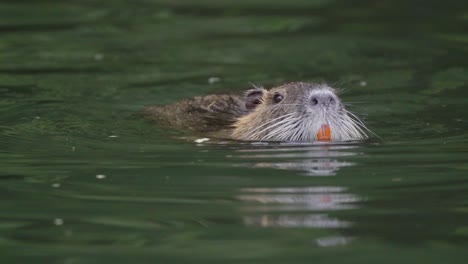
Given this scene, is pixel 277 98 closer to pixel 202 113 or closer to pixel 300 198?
pixel 202 113

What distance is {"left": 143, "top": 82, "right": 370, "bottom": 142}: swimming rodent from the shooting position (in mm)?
7652

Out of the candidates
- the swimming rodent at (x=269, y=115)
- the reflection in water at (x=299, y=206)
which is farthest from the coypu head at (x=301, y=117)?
the reflection in water at (x=299, y=206)

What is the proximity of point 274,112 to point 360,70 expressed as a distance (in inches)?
116

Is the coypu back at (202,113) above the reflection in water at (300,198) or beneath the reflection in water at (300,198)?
above

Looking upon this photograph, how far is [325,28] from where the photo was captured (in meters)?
12.6

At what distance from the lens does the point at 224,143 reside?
7.91m

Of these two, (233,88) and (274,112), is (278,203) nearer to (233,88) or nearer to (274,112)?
(274,112)

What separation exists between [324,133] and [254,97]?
1.24m

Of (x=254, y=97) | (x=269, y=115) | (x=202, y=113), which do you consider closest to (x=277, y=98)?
(x=269, y=115)

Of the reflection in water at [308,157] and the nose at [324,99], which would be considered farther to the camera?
the nose at [324,99]

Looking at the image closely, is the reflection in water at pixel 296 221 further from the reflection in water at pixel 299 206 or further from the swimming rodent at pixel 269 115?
the swimming rodent at pixel 269 115

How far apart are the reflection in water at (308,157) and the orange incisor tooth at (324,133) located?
11 centimetres

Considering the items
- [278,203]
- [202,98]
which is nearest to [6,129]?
[202,98]

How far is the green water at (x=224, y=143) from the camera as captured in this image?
506cm
